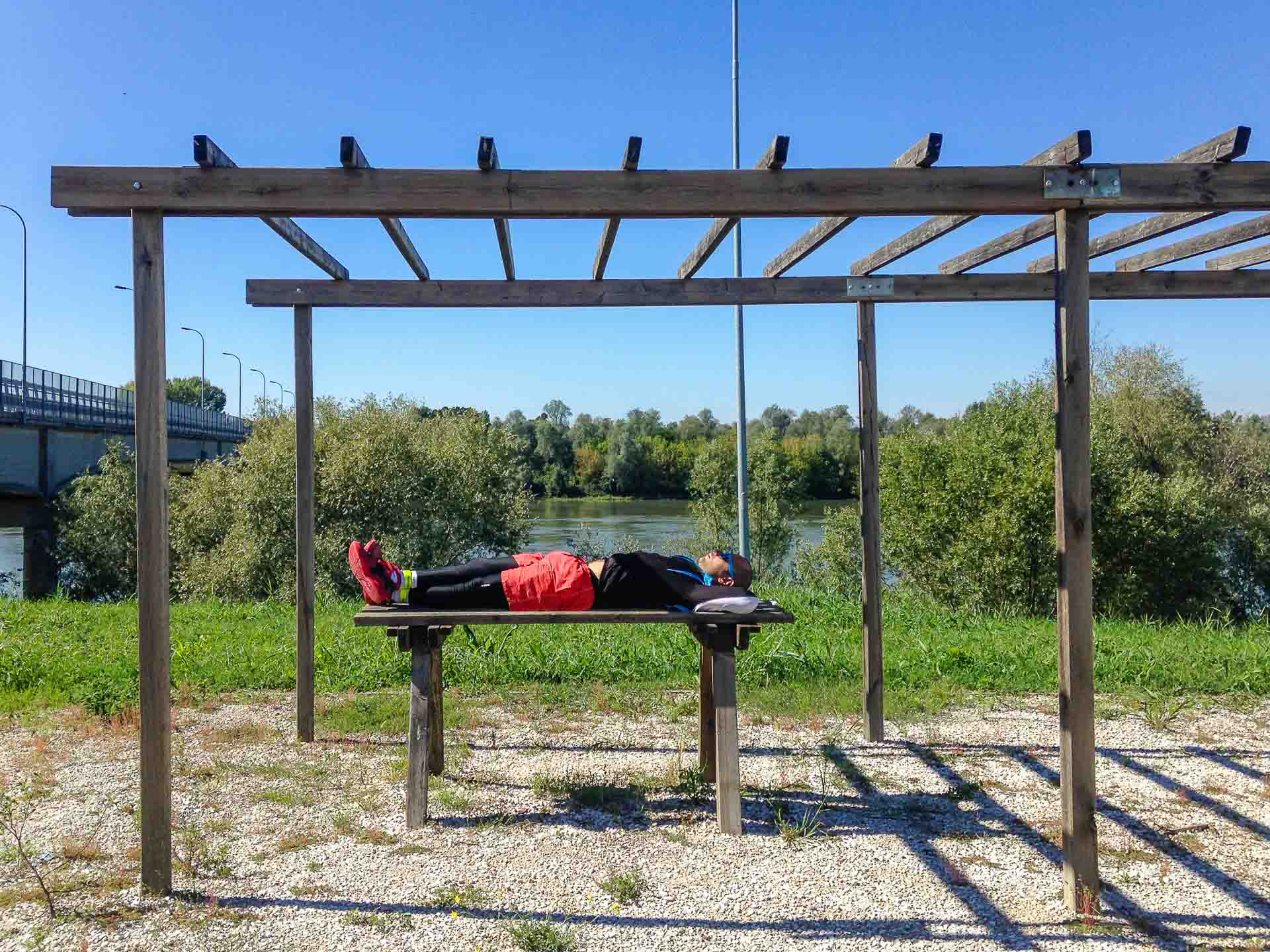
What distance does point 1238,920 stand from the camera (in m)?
3.29

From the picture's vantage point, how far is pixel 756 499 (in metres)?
26.5

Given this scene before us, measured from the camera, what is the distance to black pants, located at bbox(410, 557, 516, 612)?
4633 millimetres

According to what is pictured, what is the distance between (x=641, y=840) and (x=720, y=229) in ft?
8.98

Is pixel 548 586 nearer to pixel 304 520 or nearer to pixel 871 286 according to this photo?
pixel 304 520

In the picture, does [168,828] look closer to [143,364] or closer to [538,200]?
[143,364]

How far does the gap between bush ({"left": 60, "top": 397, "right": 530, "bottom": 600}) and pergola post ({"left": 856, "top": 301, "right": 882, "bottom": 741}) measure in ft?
51.2

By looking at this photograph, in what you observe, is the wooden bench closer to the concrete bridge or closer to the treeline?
the concrete bridge

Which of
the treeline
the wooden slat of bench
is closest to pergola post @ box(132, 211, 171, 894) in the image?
the wooden slat of bench

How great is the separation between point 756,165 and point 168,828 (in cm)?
334

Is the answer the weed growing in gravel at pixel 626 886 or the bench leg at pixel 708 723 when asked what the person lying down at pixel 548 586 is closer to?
the bench leg at pixel 708 723

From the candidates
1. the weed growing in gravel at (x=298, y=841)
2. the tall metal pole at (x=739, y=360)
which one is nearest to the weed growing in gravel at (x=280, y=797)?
the weed growing in gravel at (x=298, y=841)

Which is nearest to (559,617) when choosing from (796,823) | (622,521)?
(796,823)

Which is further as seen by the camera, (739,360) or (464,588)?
(739,360)

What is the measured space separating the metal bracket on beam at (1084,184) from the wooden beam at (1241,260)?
8.10ft
